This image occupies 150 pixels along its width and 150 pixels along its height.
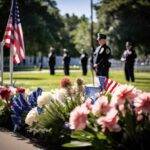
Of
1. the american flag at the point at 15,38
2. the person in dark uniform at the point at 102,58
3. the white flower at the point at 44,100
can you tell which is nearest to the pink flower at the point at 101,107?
the white flower at the point at 44,100

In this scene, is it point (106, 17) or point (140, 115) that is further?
point (106, 17)

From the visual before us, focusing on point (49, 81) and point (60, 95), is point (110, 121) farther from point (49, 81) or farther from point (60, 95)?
point (49, 81)

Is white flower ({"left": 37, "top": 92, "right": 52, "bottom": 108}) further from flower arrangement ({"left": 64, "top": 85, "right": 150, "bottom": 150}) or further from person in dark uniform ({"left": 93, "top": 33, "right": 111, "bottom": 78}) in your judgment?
person in dark uniform ({"left": 93, "top": 33, "right": 111, "bottom": 78})

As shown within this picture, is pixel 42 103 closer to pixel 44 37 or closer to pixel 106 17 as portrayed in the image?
pixel 106 17

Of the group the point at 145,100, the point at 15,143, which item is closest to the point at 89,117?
the point at 145,100

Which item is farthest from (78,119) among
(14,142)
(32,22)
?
(32,22)

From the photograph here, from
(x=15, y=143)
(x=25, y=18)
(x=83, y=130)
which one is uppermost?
(x=25, y=18)

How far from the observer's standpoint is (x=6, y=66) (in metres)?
57.4

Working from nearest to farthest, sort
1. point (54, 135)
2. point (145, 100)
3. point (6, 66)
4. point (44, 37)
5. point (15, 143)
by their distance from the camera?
point (145, 100)
point (54, 135)
point (15, 143)
point (6, 66)
point (44, 37)

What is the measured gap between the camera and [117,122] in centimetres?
619

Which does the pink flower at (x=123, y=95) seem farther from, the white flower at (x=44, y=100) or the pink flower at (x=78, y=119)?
the white flower at (x=44, y=100)

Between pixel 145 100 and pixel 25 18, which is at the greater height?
pixel 25 18

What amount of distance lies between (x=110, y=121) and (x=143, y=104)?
20.5 inches

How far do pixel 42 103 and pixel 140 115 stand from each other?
120 inches
